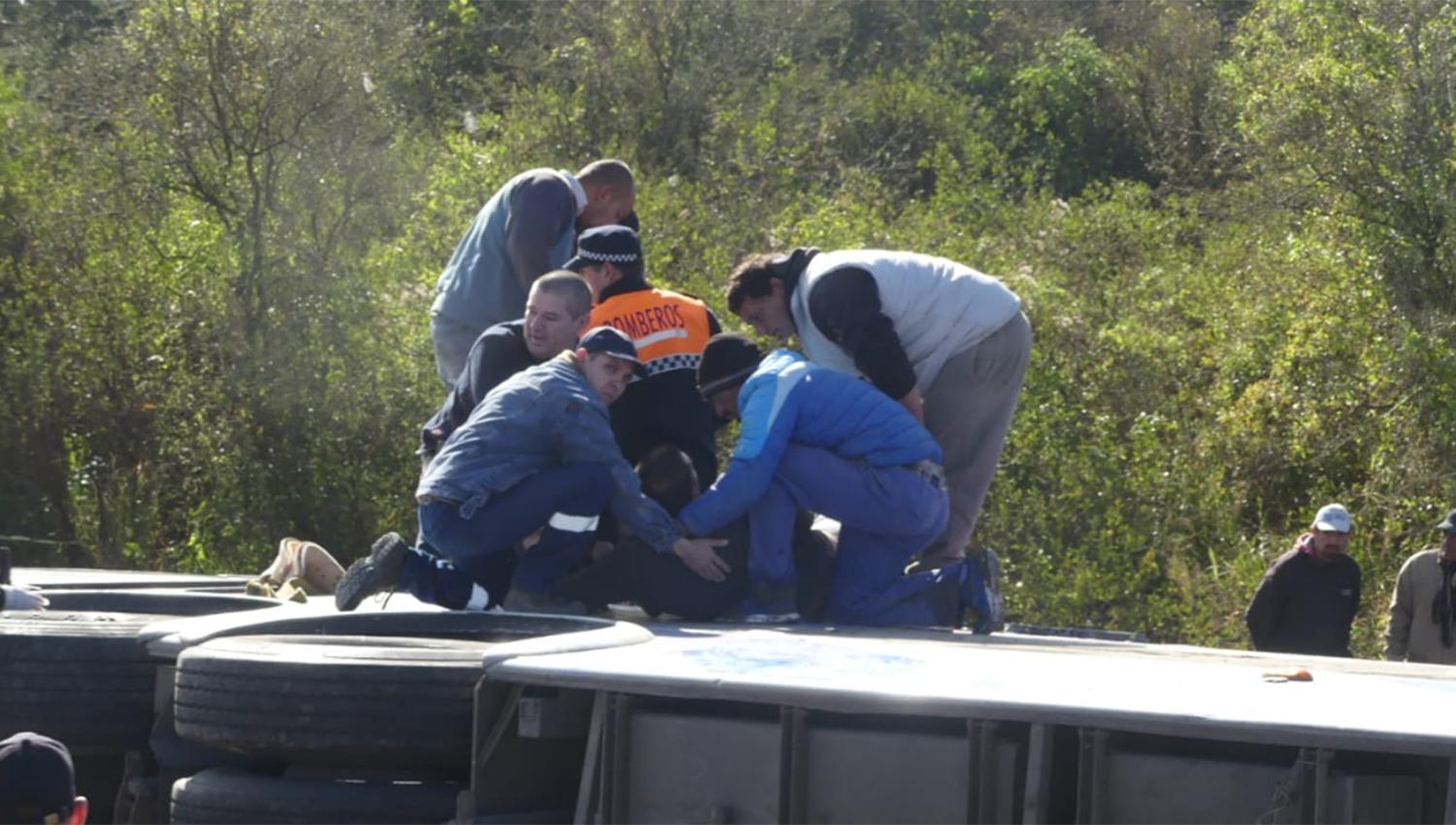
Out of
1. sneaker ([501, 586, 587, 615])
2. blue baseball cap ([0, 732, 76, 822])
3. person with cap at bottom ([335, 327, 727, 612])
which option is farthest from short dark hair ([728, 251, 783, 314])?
blue baseball cap ([0, 732, 76, 822])

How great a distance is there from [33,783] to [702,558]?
2.94m

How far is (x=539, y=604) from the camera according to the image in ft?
20.7

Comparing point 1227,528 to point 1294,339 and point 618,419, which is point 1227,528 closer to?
point 1294,339

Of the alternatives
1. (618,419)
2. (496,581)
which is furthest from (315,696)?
(618,419)

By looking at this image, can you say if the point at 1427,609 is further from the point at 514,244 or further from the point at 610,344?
the point at 610,344

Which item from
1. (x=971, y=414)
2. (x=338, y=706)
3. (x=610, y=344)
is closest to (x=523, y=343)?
(x=610, y=344)

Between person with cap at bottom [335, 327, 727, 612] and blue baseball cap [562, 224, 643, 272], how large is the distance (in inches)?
43.3

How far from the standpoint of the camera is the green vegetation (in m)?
15.9

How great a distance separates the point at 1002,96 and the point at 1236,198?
36.9 ft

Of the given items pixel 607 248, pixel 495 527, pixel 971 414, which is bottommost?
pixel 495 527

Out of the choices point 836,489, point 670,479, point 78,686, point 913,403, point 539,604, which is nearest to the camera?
point 78,686

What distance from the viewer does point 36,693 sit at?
5.34m

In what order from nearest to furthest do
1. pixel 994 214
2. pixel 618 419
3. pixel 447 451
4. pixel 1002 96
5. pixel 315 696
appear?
pixel 315 696 → pixel 447 451 → pixel 618 419 → pixel 994 214 → pixel 1002 96

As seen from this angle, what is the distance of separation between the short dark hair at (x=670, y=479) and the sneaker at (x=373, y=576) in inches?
40.5
